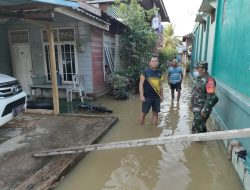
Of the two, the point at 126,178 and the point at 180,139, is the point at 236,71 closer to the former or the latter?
the point at 180,139

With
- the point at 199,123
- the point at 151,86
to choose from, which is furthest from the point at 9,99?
the point at 199,123

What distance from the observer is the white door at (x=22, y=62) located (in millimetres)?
9922

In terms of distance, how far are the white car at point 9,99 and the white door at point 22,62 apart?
16.0ft

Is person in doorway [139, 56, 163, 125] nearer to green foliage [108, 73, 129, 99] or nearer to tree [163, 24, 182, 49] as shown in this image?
green foliage [108, 73, 129, 99]

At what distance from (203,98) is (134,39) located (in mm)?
6972

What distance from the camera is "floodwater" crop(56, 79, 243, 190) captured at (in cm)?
347

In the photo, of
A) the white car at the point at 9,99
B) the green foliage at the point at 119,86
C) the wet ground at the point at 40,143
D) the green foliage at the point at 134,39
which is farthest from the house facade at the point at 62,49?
the white car at the point at 9,99

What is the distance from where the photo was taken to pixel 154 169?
12.9 feet

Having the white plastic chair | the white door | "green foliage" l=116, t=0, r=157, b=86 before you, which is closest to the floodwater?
the white plastic chair

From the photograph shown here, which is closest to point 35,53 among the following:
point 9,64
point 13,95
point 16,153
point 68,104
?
point 9,64

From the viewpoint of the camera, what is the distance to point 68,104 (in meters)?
8.44

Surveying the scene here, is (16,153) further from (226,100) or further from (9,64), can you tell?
(9,64)

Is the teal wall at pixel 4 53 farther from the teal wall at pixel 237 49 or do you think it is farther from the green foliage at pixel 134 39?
the teal wall at pixel 237 49

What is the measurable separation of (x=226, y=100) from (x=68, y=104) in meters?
5.53
